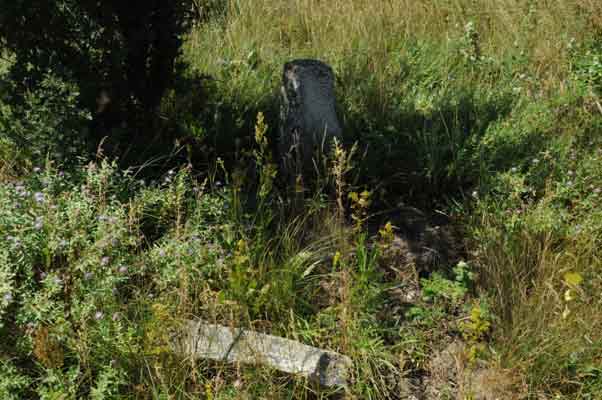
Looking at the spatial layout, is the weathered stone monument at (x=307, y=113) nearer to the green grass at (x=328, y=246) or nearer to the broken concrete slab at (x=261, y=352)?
the green grass at (x=328, y=246)

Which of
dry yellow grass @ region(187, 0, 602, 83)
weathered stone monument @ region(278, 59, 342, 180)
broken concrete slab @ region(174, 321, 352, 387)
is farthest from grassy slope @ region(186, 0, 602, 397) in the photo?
broken concrete slab @ region(174, 321, 352, 387)

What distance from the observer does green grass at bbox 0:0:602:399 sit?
2639 millimetres

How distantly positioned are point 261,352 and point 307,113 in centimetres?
181

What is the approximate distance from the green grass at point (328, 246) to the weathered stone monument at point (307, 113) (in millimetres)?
262

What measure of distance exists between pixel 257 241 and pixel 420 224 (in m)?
1.06

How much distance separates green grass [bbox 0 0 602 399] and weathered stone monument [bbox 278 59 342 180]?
26 centimetres

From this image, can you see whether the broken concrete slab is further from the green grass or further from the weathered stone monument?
the weathered stone monument

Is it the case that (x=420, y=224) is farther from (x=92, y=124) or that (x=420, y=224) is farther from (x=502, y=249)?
(x=92, y=124)

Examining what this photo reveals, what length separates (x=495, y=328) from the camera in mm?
2990

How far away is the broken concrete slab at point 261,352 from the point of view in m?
2.62

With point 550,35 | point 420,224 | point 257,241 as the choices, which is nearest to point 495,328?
Answer: point 420,224

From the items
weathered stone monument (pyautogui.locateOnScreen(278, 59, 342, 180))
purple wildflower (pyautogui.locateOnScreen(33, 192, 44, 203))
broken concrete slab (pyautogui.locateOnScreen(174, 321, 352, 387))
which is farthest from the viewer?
weathered stone monument (pyautogui.locateOnScreen(278, 59, 342, 180))

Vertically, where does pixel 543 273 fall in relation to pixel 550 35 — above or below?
below

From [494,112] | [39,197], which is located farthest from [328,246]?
[494,112]
